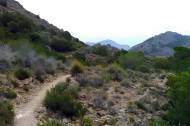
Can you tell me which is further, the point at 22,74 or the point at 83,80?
the point at 83,80

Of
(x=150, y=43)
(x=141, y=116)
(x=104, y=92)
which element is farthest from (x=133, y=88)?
(x=150, y=43)

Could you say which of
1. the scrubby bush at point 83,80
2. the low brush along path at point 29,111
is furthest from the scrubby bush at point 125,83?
the low brush along path at point 29,111

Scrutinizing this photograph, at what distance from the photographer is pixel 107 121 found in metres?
19.3

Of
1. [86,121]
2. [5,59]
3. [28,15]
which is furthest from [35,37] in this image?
[86,121]

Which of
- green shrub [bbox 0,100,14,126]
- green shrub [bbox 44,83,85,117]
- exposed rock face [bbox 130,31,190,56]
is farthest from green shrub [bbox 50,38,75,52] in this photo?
exposed rock face [bbox 130,31,190,56]

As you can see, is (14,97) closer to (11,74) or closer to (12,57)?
(11,74)

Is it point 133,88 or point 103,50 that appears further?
point 103,50

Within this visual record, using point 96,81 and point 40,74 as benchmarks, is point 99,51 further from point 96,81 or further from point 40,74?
point 96,81

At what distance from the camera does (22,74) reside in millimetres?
25703

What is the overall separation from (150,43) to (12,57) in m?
142

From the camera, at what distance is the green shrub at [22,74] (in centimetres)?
2539

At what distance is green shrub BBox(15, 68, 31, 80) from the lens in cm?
2539

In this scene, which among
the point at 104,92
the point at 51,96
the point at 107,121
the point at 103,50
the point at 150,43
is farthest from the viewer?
the point at 150,43

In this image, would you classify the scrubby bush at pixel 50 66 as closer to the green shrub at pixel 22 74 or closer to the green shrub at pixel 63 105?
the green shrub at pixel 22 74
